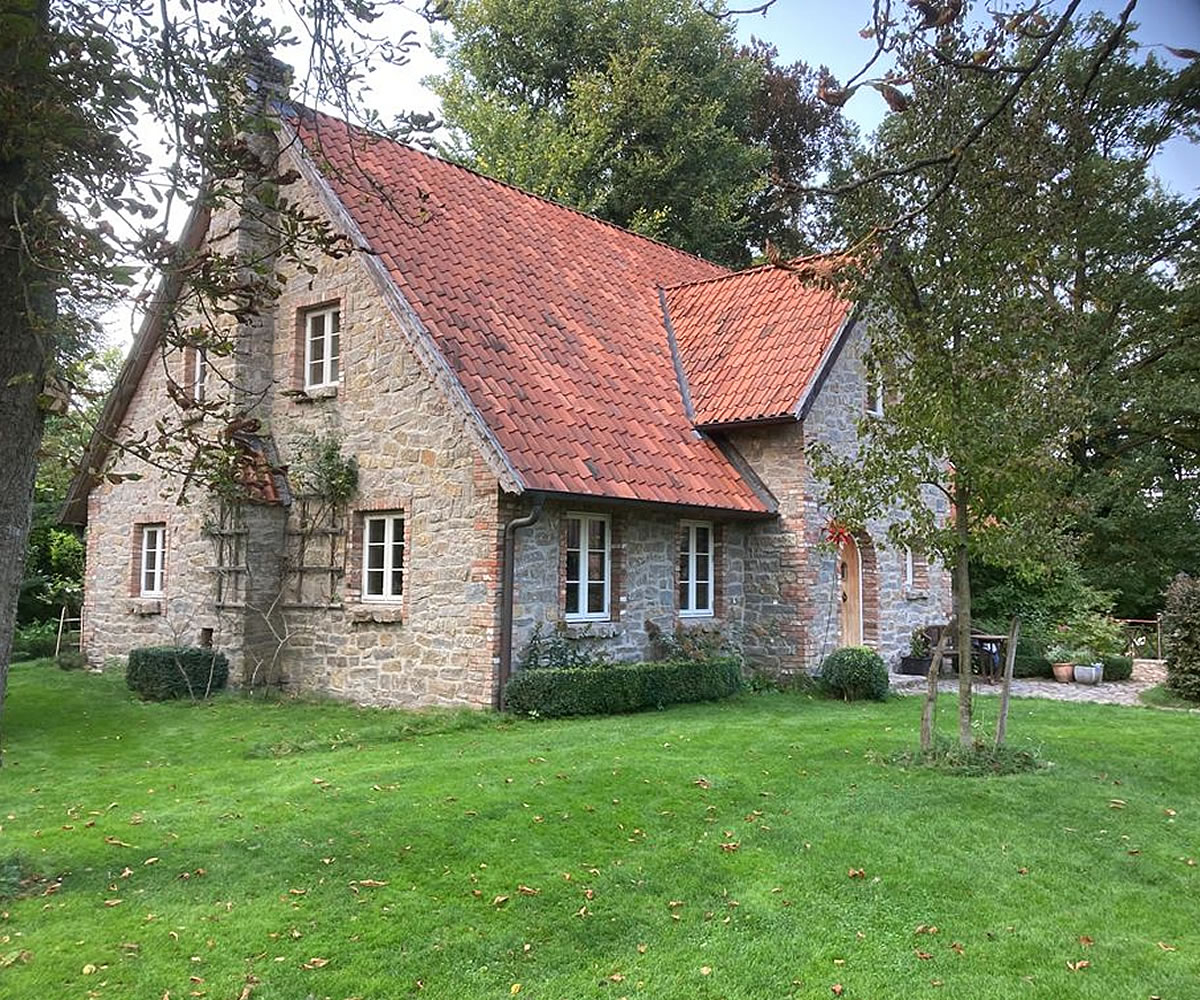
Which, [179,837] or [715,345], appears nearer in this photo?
[179,837]

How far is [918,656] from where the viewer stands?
17.7 m

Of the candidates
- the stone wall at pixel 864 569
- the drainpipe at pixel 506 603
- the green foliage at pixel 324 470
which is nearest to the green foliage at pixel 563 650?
the drainpipe at pixel 506 603

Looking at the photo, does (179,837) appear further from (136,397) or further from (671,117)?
(671,117)

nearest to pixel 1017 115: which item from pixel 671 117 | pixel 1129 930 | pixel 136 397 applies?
pixel 1129 930

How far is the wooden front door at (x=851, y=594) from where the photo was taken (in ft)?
55.9

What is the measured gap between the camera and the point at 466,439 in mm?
12039

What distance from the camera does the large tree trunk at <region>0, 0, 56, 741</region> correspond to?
5.05 m

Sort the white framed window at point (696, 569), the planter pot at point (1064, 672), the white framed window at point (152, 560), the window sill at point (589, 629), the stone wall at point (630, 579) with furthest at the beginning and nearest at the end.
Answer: the planter pot at point (1064, 672), the white framed window at point (152, 560), the white framed window at point (696, 569), the window sill at point (589, 629), the stone wall at point (630, 579)

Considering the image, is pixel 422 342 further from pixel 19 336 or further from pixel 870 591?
pixel 870 591

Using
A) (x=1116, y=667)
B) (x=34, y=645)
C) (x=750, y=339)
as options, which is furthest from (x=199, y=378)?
(x=1116, y=667)

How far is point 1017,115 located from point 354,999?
8.33 metres

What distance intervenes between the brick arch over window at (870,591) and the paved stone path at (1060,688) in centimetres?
85

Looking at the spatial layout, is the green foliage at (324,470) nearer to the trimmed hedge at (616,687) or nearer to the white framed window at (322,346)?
the white framed window at (322,346)

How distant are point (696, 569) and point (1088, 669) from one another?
320 inches
